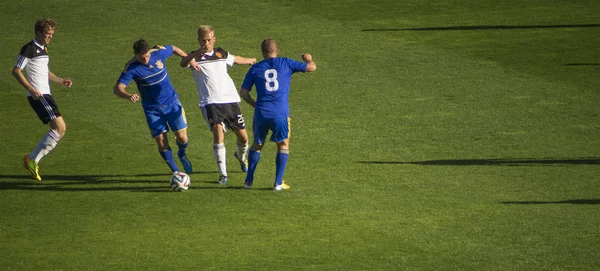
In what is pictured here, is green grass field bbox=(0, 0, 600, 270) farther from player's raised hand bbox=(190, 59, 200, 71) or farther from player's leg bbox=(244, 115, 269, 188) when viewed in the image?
player's raised hand bbox=(190, 59, 200, 71)

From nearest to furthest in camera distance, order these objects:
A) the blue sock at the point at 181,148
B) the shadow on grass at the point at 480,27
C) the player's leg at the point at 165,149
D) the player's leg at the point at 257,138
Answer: the player's leg at the point at 257,138 → the player's leg at the point at 165,149 → the blue sock at the point at 181,148 → the shadow on grass at the point at 480,27

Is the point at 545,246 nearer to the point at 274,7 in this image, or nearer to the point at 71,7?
the point at 274,7

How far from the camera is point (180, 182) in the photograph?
15.4 metres

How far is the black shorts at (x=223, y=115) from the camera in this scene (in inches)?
614

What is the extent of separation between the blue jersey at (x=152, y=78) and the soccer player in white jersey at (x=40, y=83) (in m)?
1.07

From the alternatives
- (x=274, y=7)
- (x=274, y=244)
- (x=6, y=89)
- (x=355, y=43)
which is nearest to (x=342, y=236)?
(x=274, y=244)

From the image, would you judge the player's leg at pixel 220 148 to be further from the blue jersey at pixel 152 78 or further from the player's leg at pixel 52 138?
the player's leg at pixel 52 138

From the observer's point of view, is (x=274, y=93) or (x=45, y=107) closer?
(x=274, y=93)

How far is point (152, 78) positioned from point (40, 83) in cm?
179

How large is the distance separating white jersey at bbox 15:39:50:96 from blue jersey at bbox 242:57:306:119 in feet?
10.3

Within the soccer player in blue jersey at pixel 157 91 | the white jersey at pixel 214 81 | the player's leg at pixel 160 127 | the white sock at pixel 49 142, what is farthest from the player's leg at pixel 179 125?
the white sock at pixel 49 142

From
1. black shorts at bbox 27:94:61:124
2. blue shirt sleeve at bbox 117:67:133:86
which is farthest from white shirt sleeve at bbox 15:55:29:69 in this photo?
blue shirt sleeve at bbox 117:67:133:86

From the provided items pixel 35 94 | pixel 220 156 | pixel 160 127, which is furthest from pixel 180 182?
pixel 35 94

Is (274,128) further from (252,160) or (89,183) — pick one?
(89,183)
